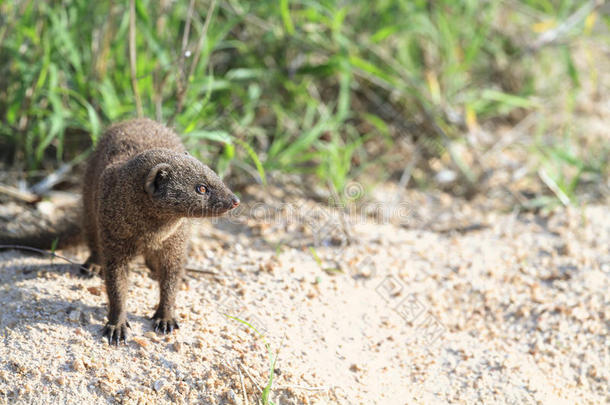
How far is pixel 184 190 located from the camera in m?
2.37

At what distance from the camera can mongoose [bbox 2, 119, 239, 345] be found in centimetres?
237

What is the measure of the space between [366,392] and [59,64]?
244 centimetres

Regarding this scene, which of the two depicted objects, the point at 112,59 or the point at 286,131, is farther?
the point at 286,131

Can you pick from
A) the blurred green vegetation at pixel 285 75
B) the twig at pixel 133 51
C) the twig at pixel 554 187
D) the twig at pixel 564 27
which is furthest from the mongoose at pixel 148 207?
the twig at pixel 564 27

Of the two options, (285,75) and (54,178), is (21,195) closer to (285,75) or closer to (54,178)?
(54,178)

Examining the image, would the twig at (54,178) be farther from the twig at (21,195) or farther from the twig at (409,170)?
the twig at (409,170)

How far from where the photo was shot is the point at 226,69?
4289mm

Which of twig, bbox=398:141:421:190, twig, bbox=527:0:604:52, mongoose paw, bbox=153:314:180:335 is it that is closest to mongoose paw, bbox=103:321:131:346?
mongoose paw, bbox=153:314:180:335

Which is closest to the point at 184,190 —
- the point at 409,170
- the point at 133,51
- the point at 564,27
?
the point at 133,51

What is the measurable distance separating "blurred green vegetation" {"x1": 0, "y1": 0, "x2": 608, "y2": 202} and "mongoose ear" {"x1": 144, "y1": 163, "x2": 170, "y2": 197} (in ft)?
2.78

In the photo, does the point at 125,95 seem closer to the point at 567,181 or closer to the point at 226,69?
the point at 226,69

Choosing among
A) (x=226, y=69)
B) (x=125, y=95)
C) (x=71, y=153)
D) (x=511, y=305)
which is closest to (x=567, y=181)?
(x=511, y=305)

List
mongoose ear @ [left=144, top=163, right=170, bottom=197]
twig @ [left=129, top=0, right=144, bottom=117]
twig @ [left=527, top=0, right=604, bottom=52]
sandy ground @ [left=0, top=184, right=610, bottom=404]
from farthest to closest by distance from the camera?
1. twig @ [left=527, top=0, right=604, bottom=52]
2. twig @ [left=129, top=0, right=144, bottom=117]
3. sandy ground @ [left=0, top=184, right=610, bottom=404]
4. mongoose ear @ [left=144, top=163, right=170, bottom=197]

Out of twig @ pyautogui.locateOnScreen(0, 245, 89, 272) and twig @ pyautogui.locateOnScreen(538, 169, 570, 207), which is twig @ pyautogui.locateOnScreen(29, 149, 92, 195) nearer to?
twig @ pyautogui.locateOnScreen(0, 245, 89, 272)
